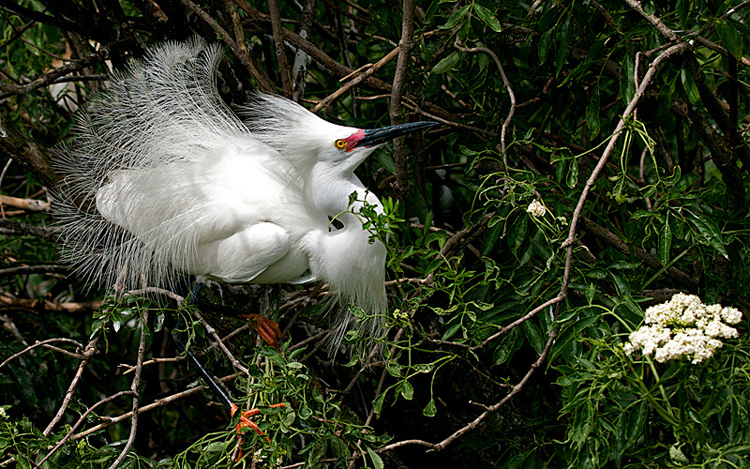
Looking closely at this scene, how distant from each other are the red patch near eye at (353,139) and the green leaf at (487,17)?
0.46 metres

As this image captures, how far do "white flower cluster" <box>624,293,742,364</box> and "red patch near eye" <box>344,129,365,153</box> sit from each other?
0.97 metres

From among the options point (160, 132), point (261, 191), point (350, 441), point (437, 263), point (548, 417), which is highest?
point (160, 132)

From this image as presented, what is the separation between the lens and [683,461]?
2.85 ft

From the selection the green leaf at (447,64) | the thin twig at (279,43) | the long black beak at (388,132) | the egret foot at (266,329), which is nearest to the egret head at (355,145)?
the long black beak at (388,132)

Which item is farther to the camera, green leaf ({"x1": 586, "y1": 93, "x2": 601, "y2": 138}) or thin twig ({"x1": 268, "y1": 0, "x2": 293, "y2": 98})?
thin twig ({"x1": 268, "y1": 0, "x2": 293, "y2": 98})

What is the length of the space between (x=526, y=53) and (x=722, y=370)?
1.10 m

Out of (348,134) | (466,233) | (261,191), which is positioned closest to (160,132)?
(261,191)

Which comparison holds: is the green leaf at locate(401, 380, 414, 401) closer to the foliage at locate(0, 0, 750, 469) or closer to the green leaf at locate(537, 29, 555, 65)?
the foliage at locate(0, 0, 750, 469)

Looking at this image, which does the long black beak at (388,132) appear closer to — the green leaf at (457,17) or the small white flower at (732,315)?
the green leaf at (457,17)

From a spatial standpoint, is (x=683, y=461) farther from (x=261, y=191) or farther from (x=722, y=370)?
(x=261, y=191)

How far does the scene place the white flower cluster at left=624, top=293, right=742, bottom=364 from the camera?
81cm

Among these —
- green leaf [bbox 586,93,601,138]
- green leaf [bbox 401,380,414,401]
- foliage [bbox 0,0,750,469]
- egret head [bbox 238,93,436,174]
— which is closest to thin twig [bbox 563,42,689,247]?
foliage [bbox 0,0,750,469]

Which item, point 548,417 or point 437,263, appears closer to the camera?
point 437,263

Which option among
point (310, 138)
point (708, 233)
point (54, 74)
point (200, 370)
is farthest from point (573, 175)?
point (54, 74)
